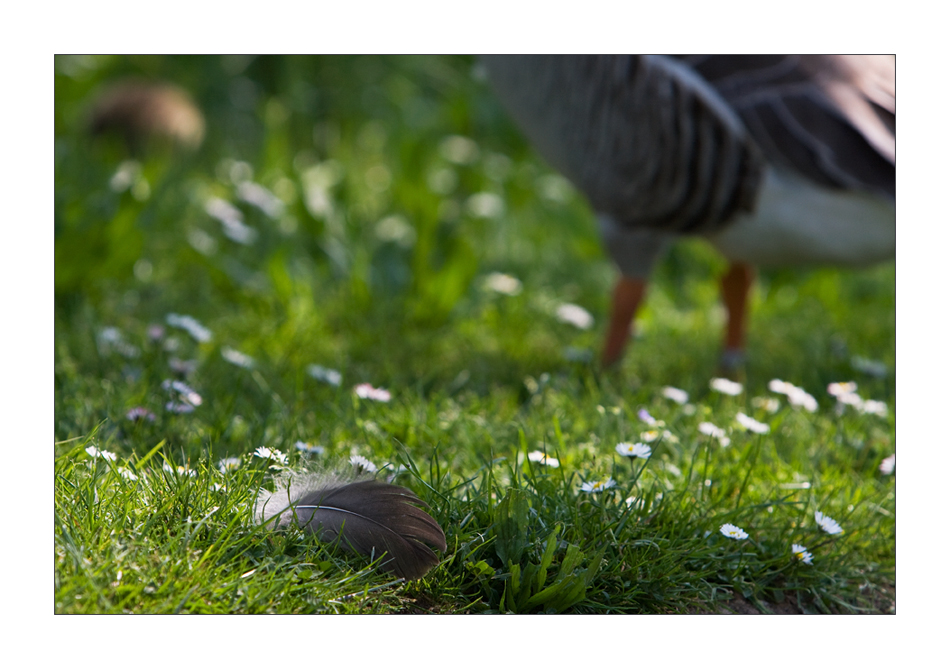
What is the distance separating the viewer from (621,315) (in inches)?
113

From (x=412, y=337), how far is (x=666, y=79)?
1279 mm

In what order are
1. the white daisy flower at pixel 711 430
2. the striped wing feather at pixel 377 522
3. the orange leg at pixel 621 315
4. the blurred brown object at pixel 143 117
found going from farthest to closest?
the blurred brown object at pixel 143 117 → the orange leg at pixel 621 315 → the white daisy flower at pixel 711 430 → the striped wing feather at pixel 377 522

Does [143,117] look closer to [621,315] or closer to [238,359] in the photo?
[238,359]

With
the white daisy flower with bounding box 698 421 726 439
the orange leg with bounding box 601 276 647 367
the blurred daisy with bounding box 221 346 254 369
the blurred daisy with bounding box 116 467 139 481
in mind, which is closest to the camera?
the blurred daisy with bounding box 116 467 139 481

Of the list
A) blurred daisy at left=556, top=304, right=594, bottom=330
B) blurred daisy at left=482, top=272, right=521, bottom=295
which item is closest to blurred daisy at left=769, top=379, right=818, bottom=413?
blurred daisy at left=556, top=304, right=594, bottom=330

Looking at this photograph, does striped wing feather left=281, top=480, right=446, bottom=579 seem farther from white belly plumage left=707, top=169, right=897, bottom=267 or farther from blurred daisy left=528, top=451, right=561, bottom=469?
white belly plumage left=707, top=169, right=897, bottom=267

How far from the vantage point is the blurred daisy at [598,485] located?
1.73 meters

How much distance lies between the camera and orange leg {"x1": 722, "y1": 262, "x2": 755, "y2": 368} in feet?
9.93

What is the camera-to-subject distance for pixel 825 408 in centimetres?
260

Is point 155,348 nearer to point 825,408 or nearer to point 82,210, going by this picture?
point 82,210

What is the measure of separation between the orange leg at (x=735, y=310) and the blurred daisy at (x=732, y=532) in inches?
53.6

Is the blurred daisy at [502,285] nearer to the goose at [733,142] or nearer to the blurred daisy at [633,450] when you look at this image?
the goose at [733,142]

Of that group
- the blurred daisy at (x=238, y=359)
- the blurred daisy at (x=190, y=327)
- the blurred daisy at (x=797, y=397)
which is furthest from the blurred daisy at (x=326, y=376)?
the blurred daisy at (x=797, y=397)

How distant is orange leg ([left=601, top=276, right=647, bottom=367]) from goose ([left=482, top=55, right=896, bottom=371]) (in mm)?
249
